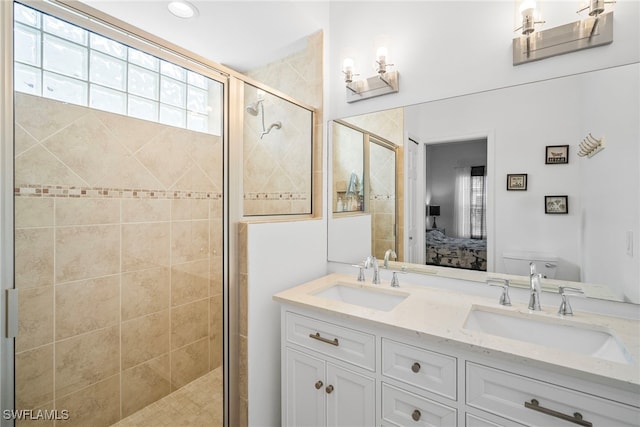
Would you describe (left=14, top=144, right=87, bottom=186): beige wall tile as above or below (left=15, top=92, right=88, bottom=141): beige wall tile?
below

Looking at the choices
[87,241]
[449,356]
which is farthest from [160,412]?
[449,356]

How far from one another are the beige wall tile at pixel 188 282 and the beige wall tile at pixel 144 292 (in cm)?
4

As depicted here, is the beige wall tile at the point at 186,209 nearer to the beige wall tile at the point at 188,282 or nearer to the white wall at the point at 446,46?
the beige wall tile at the point at 188,282

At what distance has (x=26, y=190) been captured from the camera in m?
1.03

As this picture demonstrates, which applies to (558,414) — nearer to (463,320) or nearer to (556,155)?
(463,320)

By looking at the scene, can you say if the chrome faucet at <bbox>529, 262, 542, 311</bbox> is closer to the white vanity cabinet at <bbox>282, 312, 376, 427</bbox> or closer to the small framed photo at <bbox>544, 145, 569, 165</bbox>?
the small framed photo at <bbox>544, 145, 569, 165</bbox>

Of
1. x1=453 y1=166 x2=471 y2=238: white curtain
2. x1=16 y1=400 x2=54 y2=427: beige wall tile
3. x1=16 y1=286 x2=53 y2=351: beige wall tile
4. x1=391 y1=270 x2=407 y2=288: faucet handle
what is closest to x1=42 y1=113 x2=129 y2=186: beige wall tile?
x1=16 y1=286 x2=53 y2=351: beige wall tile

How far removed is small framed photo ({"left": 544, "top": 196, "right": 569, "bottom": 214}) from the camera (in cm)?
123

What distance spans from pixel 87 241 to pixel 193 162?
658 millimetres

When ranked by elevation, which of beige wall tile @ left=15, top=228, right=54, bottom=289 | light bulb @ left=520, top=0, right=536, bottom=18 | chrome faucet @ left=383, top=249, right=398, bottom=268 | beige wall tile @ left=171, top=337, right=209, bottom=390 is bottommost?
beige wall tile @ left=171, top=337, right=209, bottom=390

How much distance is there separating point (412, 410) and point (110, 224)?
1.67m

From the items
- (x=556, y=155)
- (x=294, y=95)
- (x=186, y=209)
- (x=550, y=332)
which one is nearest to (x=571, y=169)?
(x=556, y=155)

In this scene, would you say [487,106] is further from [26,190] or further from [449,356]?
[26,190]

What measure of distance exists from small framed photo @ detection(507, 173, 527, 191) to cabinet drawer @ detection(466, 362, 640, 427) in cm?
83
